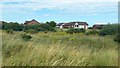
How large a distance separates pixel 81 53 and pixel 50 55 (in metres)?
0.85

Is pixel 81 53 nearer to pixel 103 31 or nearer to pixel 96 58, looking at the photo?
pixel 96 58

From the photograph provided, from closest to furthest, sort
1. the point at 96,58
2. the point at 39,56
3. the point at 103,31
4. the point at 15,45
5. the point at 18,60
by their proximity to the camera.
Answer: the point at 18,60, the point at 39,56, the point at 96,58, the point at 15,45, the point at 103,31

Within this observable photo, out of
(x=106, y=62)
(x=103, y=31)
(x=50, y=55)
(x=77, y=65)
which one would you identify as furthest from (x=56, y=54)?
(x=103, y=31)

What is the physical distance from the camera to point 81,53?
17.9 feet

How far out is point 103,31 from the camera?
20219mm

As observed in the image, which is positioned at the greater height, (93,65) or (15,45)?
(15,45)

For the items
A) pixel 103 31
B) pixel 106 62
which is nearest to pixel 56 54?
pixel 106 62

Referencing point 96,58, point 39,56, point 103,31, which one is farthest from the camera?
point 103,31

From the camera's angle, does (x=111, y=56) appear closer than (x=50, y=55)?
No

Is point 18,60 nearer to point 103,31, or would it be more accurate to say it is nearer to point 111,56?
point 111,56

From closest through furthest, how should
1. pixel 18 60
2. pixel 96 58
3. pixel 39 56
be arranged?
pixel 18 60 → pixel 39 56 → pixel 96 58

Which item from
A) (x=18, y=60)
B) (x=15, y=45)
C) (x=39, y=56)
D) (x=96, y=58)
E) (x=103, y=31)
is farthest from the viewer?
(x=103, y=31)

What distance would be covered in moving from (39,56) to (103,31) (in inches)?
Answer: 624

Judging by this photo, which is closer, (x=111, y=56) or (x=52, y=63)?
(x=52, y=63)
